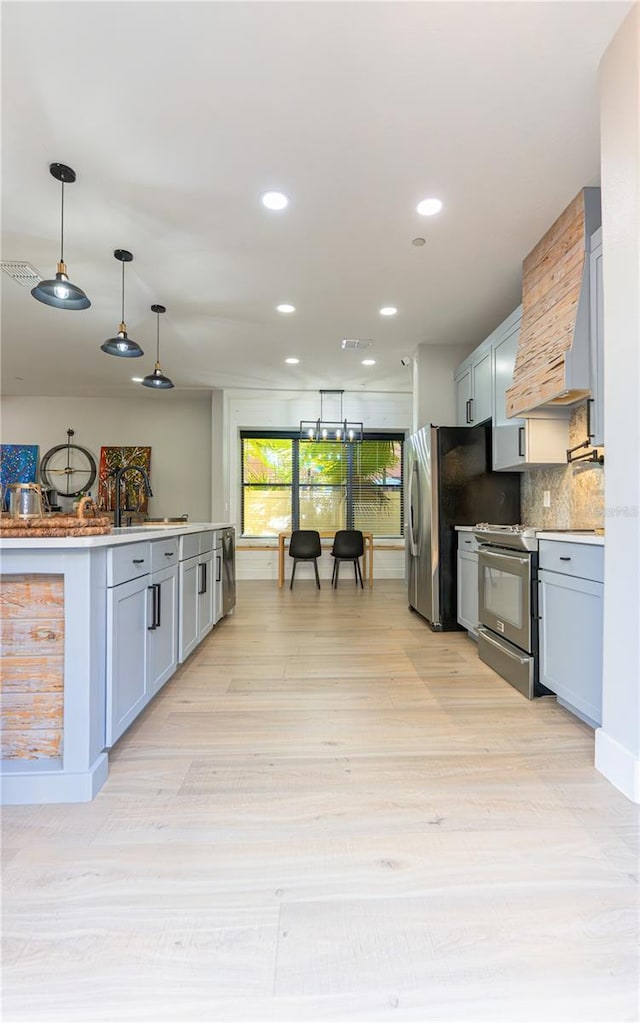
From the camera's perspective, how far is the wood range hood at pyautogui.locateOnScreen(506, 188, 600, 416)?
234 centimetres

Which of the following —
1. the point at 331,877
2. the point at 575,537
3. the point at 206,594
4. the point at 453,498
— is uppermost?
the point at 453,498

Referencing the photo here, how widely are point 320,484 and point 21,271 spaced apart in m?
4.59

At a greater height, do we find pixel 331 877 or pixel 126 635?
pixel 126 635

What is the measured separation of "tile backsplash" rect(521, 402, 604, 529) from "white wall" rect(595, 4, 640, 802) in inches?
47.5

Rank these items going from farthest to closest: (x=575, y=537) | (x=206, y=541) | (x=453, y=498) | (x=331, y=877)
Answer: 1. (x=453, y=498)
2. (x=206, y=541)
3. (x=575, y=537)
4. (x=331, y=877)

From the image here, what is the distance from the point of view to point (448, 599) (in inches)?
149

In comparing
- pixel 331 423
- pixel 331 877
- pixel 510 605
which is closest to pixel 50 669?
pixel 331 877

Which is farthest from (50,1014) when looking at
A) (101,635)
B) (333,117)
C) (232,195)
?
(232,195)

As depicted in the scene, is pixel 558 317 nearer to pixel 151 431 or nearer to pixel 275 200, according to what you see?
pixel 275 200

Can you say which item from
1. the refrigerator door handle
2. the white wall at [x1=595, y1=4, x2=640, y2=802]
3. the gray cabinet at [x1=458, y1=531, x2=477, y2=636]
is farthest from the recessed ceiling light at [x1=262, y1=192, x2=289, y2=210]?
the gray cabinet at [x1=458, y1=531, x2=477, y2=636]

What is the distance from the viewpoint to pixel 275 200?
8.22ft

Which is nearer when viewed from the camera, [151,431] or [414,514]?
[414,514]

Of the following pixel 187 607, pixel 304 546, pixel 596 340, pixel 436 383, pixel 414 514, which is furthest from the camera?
pixel 304 546

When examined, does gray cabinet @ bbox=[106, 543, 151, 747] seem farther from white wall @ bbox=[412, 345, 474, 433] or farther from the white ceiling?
white wall @ bbox=[412, 345, 474, 433]
